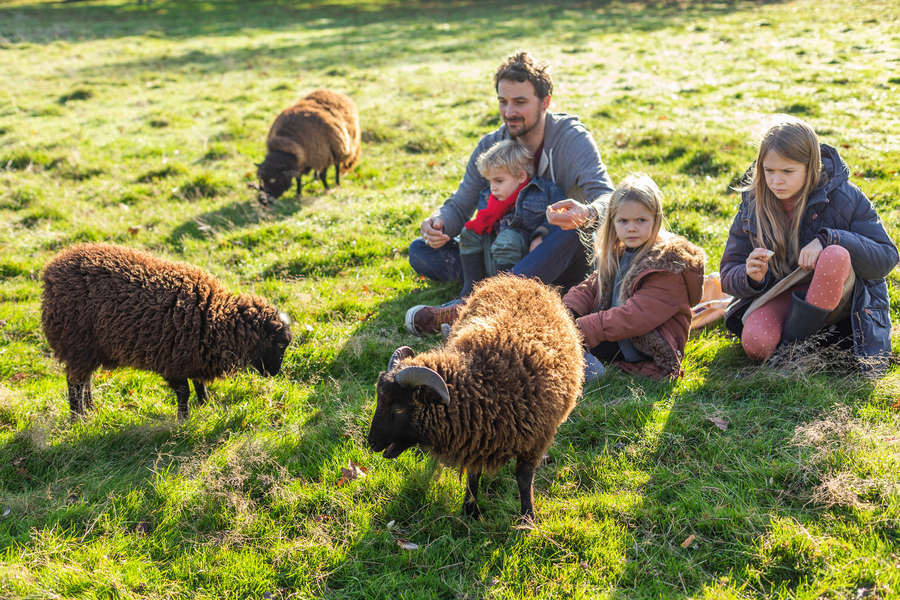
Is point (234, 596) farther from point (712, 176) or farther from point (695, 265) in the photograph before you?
point (712, 176)

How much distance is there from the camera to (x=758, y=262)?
16.1ft

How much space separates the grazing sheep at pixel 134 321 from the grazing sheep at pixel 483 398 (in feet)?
7.05

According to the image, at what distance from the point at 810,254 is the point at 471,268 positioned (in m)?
3.05

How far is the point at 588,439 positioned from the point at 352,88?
16322 mm

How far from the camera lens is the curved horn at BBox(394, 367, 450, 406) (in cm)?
338

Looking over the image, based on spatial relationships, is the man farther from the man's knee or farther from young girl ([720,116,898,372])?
young girl ([720,116,898,372])

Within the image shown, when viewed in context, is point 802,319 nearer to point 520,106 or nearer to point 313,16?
point 520,106

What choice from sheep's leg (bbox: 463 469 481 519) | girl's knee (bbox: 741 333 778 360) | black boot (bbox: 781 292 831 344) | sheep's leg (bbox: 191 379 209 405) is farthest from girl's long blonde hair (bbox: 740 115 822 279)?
sheep's leg (bbox: 191 379 209 405)

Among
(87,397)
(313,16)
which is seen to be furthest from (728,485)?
(313,16)

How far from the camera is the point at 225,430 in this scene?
5.00 meters

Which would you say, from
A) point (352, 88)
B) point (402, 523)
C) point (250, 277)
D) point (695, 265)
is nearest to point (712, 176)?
point (695, 265)

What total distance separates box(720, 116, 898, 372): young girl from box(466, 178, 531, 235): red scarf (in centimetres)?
211

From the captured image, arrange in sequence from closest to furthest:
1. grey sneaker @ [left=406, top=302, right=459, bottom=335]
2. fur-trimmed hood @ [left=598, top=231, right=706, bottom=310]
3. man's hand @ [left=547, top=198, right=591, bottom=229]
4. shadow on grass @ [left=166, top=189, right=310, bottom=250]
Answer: fur-trimmed hood @ [left=598, top=231, right=706, bottom=310] < man's hand @ [left=547, top=198, right=591, bottom=229] < grey sneaker @ [left=406, top=302, right=459, bottom=335] < shadow on grass @ [left=166, top=189, right=310, bottom=250]

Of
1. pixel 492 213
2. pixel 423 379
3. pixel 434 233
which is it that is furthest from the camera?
pixel 434 233
